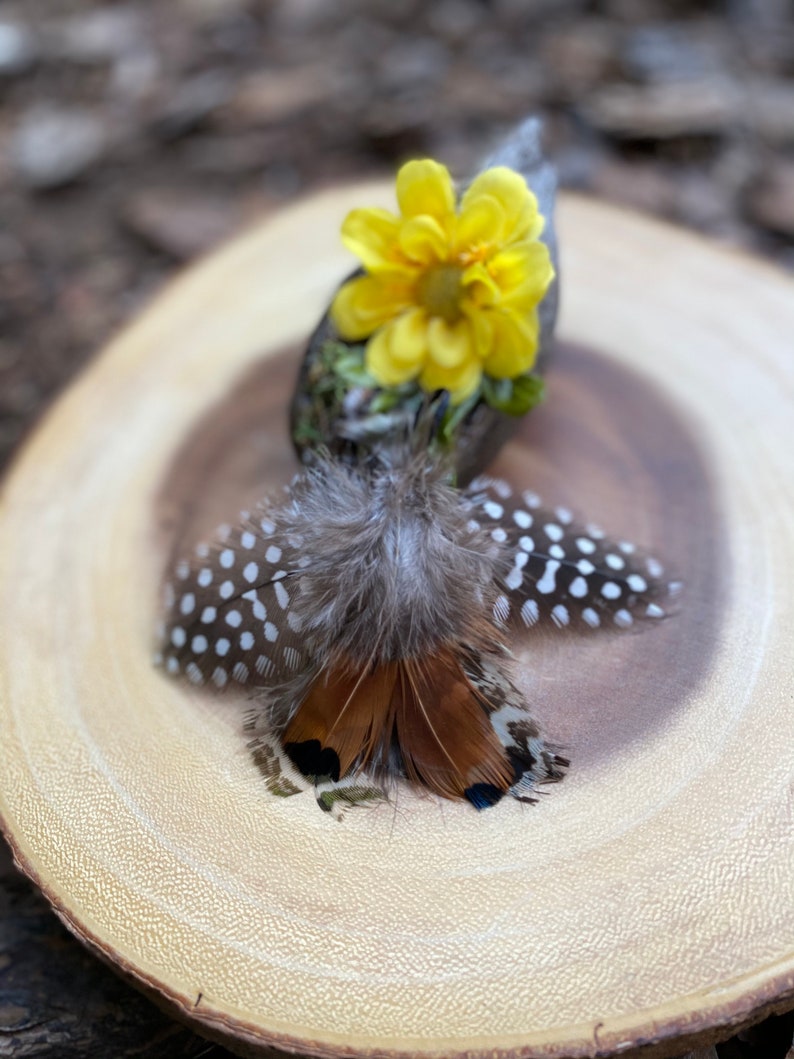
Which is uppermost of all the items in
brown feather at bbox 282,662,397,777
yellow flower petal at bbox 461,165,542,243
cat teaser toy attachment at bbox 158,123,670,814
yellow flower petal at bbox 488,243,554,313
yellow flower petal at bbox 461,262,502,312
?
Answer: yellow flower petal at bbox 461,165,542,243

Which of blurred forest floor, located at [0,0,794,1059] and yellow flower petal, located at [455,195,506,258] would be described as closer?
yellow flower petal, located at [455,195,506,258]

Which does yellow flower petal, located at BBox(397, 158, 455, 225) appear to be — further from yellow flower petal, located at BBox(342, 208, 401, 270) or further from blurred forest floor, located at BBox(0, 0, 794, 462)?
blurred forest floor, located at BBox(0, 0, 794, 462)

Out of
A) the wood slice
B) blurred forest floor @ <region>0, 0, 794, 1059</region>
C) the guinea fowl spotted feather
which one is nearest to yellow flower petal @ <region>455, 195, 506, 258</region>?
the guinea fowl spotted feather

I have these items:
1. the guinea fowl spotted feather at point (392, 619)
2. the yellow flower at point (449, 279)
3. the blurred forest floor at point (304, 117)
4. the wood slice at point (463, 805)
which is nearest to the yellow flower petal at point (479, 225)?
the yellow flower at point (449, 279)

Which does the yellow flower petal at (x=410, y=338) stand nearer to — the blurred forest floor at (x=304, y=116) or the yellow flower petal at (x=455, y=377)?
the yellow flower petal at (x=455, y=377)

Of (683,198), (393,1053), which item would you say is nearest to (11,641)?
(393,1053)

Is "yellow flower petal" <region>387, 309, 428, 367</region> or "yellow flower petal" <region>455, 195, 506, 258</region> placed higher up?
"yellow flower petal" <region>455, 195, 506, 258</region>

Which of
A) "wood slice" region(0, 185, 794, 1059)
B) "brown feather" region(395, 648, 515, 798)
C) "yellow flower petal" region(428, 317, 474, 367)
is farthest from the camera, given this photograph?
"yellow flower petal" region(428, 317, 474, 367)
